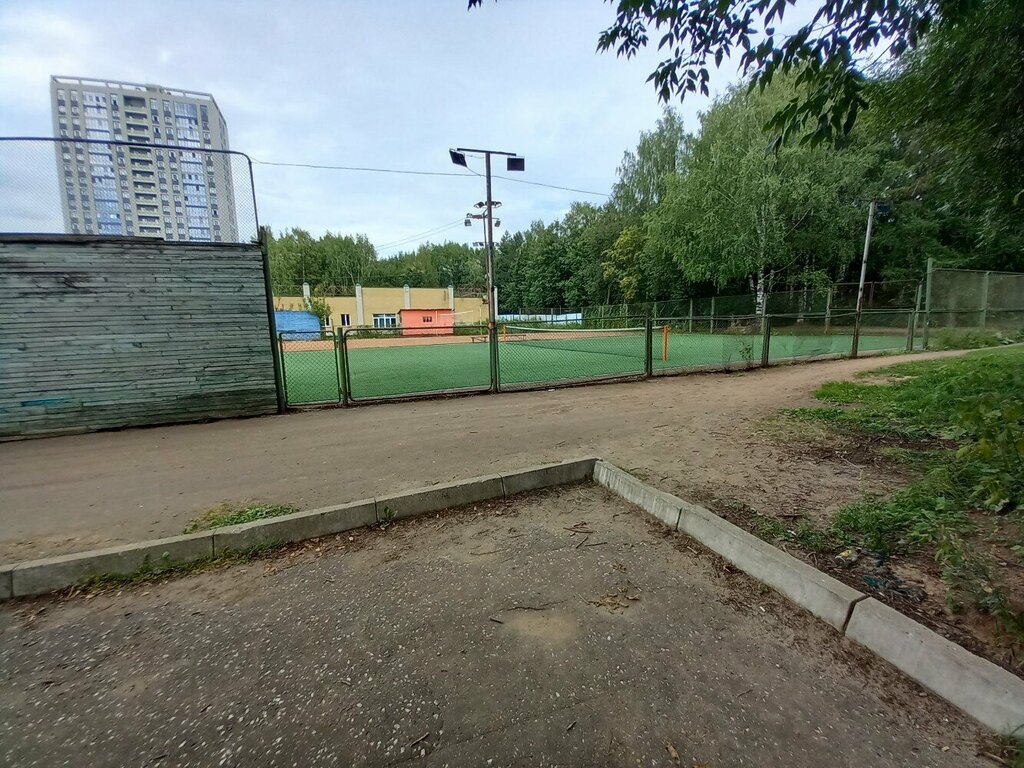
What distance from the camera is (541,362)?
13.0 metres

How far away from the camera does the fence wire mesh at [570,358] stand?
1020cm

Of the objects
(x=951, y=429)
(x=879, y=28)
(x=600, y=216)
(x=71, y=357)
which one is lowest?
(x=951, y=429)

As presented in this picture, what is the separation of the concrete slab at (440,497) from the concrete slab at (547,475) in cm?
11

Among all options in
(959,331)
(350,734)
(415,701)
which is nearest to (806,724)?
(415,701)

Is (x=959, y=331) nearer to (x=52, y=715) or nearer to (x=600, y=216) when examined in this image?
(x=52, y=715)

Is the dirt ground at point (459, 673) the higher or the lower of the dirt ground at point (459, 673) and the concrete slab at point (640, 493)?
the lower

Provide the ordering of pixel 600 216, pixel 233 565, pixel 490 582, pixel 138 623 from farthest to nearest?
pixel 600 216
pixel 233 565
pixel 490 582
pixel 138 623

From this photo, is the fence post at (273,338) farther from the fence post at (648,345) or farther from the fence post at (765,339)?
the fence post at (765,339)

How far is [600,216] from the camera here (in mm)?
46719

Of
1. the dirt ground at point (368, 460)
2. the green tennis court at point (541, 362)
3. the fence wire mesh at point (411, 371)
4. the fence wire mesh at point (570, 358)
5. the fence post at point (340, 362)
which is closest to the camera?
the dirt ground at point (368, 460)

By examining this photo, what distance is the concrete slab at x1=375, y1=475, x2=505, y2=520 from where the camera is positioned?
11.5 feet

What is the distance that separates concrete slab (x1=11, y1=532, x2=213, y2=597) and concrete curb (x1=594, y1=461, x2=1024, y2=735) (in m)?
3.36

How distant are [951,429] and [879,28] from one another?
4.08m

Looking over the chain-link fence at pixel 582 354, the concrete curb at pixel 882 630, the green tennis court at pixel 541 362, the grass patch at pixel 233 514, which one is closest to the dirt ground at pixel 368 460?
the grass patch at pixel 233 514
